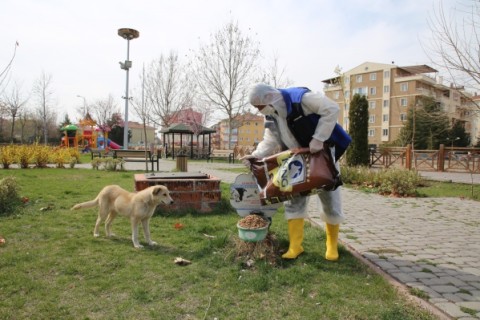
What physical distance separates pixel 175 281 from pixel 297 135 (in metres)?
1.96

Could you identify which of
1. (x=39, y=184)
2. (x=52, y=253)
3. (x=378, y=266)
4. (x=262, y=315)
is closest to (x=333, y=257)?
(x=378, y=266)

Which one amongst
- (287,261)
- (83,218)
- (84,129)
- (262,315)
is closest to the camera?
(262,315)

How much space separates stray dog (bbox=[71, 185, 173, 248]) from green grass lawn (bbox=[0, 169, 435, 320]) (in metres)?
0.23

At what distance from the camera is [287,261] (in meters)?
3.98

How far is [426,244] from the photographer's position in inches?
197

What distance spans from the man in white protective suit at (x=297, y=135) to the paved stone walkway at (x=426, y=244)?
85cm

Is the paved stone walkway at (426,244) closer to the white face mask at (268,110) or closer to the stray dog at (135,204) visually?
the white face mask at (268,110)

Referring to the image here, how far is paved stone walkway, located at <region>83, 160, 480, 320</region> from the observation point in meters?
3.27

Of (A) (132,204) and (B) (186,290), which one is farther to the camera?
(A) (132,204)

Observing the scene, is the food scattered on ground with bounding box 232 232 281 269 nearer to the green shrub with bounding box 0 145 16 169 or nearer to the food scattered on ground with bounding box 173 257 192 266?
the food scattered on ground with bounding box 173 257 192 266

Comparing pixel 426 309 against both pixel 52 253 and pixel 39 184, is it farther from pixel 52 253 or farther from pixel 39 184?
pixel 39 184

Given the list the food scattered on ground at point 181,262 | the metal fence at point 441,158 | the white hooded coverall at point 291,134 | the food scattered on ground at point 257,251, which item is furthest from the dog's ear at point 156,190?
the metal fence at point 441,158

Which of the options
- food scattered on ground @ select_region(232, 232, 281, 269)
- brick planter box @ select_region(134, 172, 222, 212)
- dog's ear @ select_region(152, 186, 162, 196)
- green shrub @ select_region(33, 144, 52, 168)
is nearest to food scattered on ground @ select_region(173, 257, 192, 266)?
food scattered on ground @ select_region(232, 232, 281, 269)

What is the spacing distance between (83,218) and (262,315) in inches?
171
